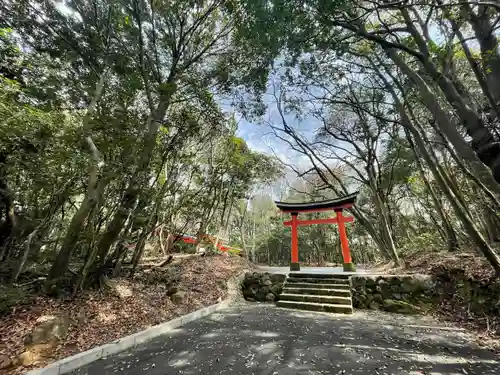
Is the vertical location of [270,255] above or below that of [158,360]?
above

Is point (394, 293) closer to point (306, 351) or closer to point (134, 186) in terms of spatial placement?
point (306, 351)

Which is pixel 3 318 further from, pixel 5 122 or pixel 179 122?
pixel 179 122

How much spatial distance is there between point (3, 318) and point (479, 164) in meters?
7.09

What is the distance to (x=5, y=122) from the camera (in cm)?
331

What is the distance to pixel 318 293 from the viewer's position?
6086mm

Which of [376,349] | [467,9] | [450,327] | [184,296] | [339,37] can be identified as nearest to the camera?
[376,349]

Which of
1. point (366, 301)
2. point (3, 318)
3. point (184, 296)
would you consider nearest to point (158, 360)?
point (3, 318)

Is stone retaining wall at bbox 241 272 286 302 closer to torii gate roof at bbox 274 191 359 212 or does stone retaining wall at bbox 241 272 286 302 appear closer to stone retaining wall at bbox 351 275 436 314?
stone retaining wall at bbox 351 275 436 314

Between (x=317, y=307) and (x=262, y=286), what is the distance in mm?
2169

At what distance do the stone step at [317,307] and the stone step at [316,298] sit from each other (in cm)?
16

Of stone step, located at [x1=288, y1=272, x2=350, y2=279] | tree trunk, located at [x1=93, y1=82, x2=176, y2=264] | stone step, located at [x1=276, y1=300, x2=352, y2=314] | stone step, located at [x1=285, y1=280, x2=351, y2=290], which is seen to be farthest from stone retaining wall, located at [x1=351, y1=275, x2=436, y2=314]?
tree trunk, located at [x1=93, y1=82, x2=176, y2=264]

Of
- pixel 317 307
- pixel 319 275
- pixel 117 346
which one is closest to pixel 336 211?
pixel 319 275

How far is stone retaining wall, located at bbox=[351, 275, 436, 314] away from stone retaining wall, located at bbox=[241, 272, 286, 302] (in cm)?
219

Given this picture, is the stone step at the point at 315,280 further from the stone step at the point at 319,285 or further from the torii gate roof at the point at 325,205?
the torii gate roof at the point at 325,205
